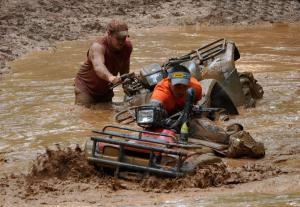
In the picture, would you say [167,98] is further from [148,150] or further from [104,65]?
[104,65]

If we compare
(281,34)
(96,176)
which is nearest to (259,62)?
(281,34)

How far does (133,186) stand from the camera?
22.6ft

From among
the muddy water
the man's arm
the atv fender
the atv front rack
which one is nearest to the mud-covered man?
the man's arm

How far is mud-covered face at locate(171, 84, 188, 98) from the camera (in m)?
7.92

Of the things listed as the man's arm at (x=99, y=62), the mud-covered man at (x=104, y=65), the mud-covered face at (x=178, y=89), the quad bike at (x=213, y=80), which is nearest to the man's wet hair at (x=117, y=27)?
the mud-covered man at (x=104, y=65)

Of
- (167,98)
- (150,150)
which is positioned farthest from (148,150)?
(167,98)

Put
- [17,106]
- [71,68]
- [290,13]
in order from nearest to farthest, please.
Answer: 1. [17,106]
2. [71,68]
3. [290,13]

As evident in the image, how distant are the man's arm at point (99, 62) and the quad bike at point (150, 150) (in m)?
2.41

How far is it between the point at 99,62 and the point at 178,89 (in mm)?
2594

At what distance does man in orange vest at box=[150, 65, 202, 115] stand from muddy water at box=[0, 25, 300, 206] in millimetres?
1168

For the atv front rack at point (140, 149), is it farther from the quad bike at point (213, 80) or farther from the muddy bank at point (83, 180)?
the quad bike at point (213, 80)

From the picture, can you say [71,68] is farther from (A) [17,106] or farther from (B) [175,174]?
(B) [175,174]

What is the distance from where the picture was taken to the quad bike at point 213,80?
9922 millimetres

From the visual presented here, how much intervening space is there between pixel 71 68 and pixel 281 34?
802 centimetres
